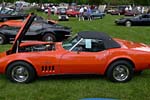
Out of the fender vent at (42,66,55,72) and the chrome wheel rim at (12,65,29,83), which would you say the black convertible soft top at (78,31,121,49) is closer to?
the fender vent at (42,66,55,72)

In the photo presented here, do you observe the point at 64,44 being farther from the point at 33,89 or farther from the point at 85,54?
the point at 33,89

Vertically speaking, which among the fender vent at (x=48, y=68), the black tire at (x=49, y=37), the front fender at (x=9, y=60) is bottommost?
the black tire at (x=49, y=37)

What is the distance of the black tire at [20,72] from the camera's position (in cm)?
823

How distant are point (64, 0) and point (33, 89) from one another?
3064 inches

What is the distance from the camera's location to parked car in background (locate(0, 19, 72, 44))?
1518cm

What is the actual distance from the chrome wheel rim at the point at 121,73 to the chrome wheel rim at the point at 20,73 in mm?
2089

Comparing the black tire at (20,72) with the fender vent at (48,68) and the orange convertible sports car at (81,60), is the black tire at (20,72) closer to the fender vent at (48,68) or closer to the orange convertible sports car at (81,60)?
the orange convertible sports car at (81,60)

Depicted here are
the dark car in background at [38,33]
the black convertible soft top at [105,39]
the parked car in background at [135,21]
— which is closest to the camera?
the black convertible soft top at [105,39]

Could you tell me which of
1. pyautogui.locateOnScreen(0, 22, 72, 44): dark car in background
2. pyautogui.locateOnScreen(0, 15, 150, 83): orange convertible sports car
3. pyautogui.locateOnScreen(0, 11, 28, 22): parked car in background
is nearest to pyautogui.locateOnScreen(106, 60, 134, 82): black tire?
pyautogui.locateOnScreen(0, 15, 150, 83): orange convertible sports car

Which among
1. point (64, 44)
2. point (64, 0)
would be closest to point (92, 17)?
point (64, 44)

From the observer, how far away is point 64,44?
350 inches

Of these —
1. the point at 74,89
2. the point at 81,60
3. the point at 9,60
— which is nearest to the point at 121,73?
the point at 81,60

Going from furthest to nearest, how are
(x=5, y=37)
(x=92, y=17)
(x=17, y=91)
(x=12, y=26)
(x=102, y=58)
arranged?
(x=92, y=17), (x=12, y=26), (x=5, y=37), (x=102, y=58), (x=17, y=91)

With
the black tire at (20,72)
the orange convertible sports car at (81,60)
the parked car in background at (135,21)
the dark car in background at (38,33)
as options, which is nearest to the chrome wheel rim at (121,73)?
the orange convertible sports car at (81,60)
